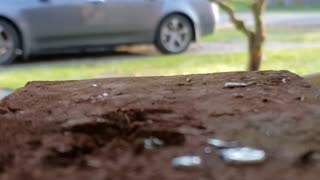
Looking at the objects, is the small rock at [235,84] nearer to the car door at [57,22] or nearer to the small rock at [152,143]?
the small rock at [152,143]

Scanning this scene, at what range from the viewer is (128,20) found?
9.84 m

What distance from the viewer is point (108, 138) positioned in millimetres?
1859

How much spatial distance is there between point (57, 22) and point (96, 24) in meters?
0.52

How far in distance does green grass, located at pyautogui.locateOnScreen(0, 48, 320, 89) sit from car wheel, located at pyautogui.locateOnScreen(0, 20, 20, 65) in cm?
47

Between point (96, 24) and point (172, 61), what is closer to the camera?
→ point (172, 61)

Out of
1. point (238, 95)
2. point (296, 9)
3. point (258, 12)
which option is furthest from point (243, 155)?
point (296, 9)

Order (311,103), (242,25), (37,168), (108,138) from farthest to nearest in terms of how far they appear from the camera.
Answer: (242,25) < (311,103) < (108,138) < (37,168)

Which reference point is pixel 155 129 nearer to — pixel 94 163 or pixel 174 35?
pixel 94 163

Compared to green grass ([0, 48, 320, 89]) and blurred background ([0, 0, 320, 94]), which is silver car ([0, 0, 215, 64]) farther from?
green grass ([0, 48, 320, 89])

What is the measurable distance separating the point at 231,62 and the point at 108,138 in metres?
6.87

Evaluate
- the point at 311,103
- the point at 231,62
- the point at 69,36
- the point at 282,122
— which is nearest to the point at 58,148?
the point at 282,122

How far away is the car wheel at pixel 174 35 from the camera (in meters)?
9.91

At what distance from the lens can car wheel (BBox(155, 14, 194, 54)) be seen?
32.5 feet

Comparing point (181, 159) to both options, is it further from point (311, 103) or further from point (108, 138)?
point (311, 103)
